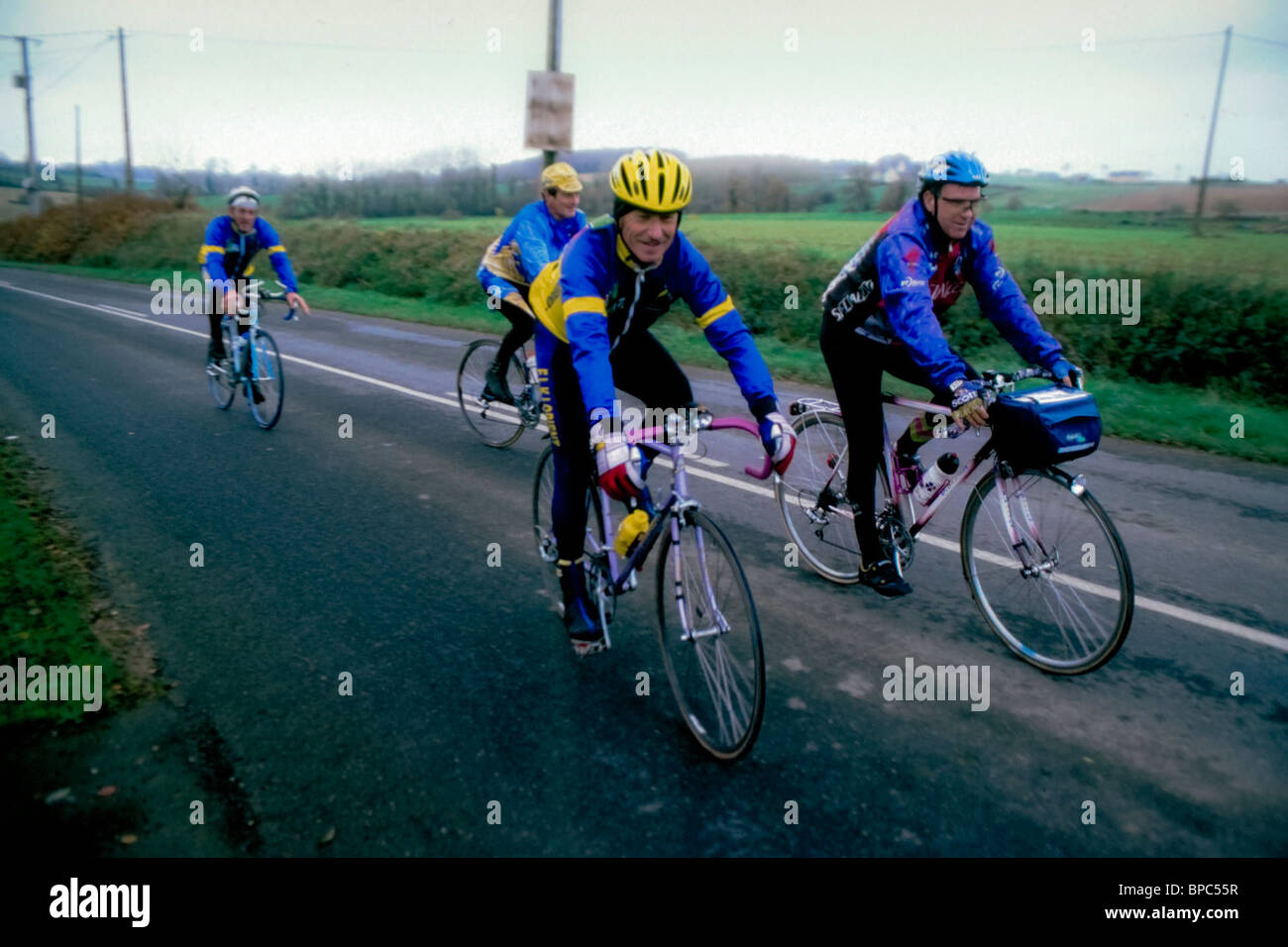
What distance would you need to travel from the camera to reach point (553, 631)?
4.29 meters

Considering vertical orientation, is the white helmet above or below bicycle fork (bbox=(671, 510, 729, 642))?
above

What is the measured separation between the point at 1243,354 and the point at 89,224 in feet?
149

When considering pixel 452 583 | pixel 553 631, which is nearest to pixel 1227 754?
pixel 553 631

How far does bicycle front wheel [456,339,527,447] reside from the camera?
25.9 feet

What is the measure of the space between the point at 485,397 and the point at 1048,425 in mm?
5449

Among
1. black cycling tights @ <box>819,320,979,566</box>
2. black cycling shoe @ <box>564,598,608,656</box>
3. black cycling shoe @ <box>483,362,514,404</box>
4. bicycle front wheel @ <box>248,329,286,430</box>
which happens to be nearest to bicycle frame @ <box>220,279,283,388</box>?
bicycle front wheel @ <box>248,329,286,430</box>

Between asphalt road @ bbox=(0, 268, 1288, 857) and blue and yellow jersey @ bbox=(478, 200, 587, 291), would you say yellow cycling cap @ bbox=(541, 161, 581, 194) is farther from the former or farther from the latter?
asphalt road @ bbox=(0, 268, 1288, 857)

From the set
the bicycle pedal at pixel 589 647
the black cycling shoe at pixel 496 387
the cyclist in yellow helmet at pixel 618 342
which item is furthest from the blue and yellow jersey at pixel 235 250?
the bicycle pedal at pixel 589 647

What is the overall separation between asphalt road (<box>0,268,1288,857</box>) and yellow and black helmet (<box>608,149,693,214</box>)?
2.06 metres

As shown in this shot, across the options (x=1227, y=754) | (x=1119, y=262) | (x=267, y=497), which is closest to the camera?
(x=1227, y=754)

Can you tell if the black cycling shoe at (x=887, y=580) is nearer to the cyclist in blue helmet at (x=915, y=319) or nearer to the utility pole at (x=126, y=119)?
the cyclist in blue helmet at (x=915, y=319)

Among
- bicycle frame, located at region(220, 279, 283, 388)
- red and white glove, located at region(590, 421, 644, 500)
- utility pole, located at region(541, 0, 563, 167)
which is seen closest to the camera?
red and white glove, located at region(590, 421, 644, 500)

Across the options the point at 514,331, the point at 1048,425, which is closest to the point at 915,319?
the point at 1048,425

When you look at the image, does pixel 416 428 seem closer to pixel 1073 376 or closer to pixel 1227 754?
pixel 1073 376
